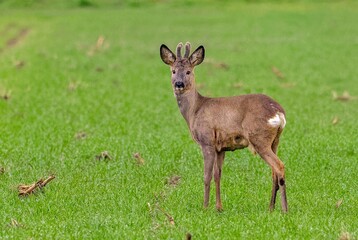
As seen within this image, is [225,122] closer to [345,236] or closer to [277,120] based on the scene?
[277,120]

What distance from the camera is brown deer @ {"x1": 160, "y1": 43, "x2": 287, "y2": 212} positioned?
34.7ft

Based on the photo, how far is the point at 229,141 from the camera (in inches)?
431

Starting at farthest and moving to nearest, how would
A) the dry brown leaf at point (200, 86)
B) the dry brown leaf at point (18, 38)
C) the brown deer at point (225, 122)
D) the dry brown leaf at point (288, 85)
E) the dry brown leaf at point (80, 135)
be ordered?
the dry brown leaf at point (18, 38) < the dry brown leaf at point (288, 85) < the dry brown leaf at point (200, 86) < the dry brown leaf at point (80, 135) < the brown deer at point (225, 122)

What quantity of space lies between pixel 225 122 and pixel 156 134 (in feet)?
20.7

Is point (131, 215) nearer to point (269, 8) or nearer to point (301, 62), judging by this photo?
point (301, 62)

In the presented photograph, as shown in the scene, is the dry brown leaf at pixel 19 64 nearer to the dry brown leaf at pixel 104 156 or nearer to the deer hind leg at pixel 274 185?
the dry brown leaf at pixel 104 156

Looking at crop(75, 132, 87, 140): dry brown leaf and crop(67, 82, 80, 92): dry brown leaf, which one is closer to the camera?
crop(75, 132, 87, 140): dry brown leaf

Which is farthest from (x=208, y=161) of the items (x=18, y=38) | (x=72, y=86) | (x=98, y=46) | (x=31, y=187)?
(x=18, y=38)

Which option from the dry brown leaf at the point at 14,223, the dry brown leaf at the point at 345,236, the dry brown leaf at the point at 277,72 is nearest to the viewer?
the dry brown leaf at the point at 345,236

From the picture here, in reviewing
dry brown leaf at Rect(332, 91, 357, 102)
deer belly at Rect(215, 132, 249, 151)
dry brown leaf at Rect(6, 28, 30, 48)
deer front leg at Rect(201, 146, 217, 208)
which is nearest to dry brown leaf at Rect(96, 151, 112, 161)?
deer front leg at Rect(201, 146, 217, 208)

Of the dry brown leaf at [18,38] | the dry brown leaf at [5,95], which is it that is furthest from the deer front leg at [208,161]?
the dry brown leaf at [18,38]

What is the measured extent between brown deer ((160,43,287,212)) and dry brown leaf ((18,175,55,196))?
2179 mm

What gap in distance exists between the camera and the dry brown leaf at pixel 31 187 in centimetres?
1199

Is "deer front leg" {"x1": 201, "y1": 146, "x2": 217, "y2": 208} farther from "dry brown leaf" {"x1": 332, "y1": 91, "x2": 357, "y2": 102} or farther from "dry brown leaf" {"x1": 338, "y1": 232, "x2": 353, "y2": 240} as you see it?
"dry brown leaf" {"x1": 332, "y1": 91, "x2": 357, "y2": 102}
